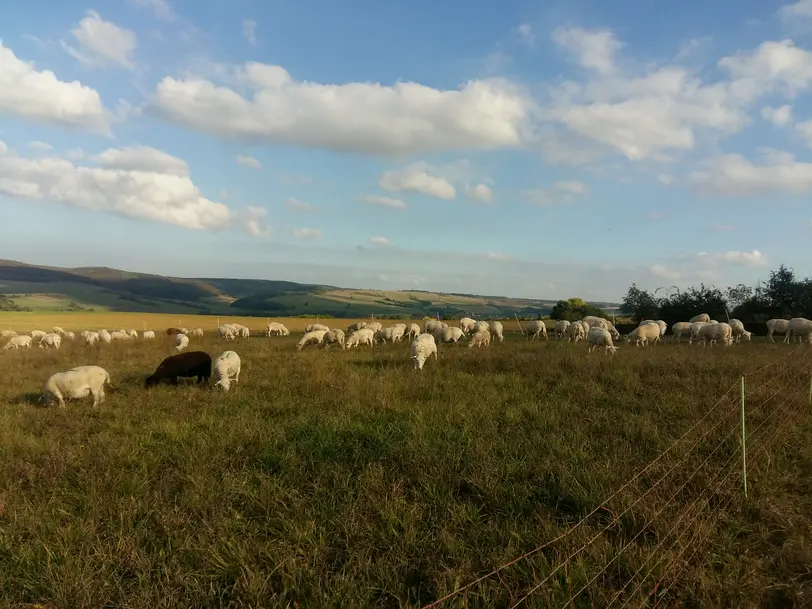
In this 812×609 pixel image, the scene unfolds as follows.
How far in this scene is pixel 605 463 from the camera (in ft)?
20.0

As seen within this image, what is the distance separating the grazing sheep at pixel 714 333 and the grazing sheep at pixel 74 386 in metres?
26.3

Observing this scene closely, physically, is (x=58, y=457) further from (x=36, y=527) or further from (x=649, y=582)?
(x=649, y=582)

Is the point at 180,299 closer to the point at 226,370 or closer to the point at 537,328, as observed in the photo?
the point at 537,328

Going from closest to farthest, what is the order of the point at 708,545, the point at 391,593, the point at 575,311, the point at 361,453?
1. the point at 391,593
2. the point at 708,545
3. the point at 361,453
4. the point at 575,311

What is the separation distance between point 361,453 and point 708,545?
4.20 meters

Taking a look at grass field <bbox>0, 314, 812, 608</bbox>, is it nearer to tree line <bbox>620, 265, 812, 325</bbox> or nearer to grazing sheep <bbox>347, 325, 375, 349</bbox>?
grazing sheep <bbox>347, 325, 375, 349</bbox>

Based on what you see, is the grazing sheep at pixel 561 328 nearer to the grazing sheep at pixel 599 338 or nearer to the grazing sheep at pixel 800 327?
the grazing sheep at pixel 599 338

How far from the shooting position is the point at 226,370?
12.8 meters

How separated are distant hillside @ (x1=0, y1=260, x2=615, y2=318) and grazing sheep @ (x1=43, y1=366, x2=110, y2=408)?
235ft

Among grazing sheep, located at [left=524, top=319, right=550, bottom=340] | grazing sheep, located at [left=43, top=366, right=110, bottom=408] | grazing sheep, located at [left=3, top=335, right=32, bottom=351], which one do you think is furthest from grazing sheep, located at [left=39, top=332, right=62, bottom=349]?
grazing sheep, located at [left=524, top=319, right=550, bottom=340]

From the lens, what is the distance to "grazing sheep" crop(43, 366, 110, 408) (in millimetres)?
10852

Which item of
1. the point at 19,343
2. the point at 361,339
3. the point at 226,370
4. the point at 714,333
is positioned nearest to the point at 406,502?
the point at 226,370

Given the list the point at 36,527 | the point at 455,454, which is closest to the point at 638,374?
the point at 455,454

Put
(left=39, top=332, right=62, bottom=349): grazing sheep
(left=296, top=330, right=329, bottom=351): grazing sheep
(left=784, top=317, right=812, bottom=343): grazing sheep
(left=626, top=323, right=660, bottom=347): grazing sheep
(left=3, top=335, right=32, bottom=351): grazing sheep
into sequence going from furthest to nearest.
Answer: (left=3, top=335, right=32, bottom=351): grazing sheep → (left=39, top=332, right=62, bottom=349): grazing sheep → (left=296, top=330, right=329, bottom=351): grazing sheep → (left=784, top=317, right=812, bottom=343): grazing sheep → (left=626, top=323, right=660, bottom=347): grazing sheep
